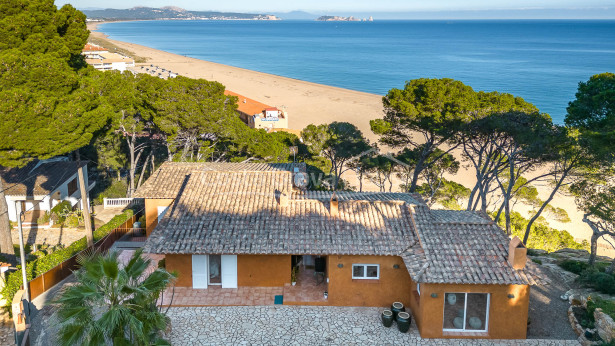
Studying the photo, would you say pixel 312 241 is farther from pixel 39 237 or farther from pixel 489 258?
pixel 39 237

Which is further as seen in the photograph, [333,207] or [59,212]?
[59,212]

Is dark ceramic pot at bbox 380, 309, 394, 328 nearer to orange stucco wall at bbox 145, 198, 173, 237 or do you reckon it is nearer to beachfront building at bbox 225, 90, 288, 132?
orange stucco wall at bbox 145, 198, 173, 237

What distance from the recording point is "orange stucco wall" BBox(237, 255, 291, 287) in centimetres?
1956

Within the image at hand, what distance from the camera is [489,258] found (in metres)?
17.2

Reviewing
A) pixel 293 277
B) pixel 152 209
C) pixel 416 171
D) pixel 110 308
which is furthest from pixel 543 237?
pixel 110 308

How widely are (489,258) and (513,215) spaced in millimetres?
15195

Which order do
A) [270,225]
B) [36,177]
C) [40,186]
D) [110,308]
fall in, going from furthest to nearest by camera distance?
[36,177] < [40,186] < [270,225] < [110,308]

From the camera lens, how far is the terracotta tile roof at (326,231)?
17.0 meters

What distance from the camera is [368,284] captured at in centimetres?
1869

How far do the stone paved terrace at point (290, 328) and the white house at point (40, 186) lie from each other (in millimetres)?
14461

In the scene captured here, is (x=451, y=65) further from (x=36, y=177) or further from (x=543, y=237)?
(x=36, y=177)

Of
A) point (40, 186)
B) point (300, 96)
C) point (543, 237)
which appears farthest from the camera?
point (300, 96)

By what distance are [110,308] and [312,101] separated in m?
68.6

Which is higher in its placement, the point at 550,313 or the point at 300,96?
the point at 300,96
